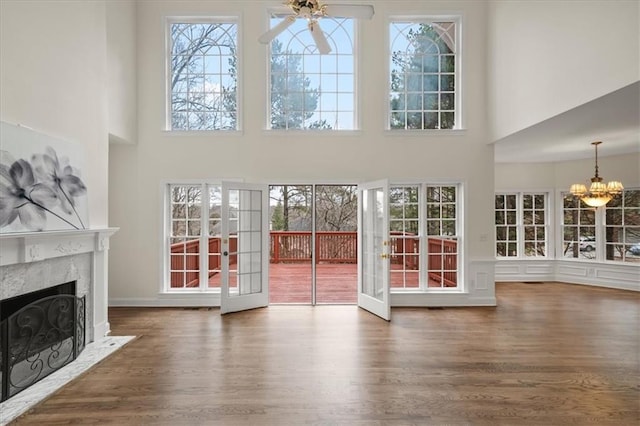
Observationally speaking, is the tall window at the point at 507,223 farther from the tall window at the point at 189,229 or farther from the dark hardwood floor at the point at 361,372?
the tall window at the point at 189,229

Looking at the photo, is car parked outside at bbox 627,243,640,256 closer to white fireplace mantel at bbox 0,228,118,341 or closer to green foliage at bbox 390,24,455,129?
green foliage at bbox 390,24,455,129

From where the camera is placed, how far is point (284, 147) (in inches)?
207

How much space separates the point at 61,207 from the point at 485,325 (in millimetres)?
4912

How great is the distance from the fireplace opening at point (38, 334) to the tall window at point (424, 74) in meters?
4.72

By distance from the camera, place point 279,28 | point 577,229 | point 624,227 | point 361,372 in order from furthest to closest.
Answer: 1. point 577,229
2. point 624,227
3. point 279,28
4. point 361,372

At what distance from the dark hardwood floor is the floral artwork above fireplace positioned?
4.66 ft

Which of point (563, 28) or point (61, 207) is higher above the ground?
point (563, 28)

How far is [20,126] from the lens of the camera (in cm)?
282

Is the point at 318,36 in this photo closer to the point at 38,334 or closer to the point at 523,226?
the point at 38,334

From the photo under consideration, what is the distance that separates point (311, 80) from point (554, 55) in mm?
3211

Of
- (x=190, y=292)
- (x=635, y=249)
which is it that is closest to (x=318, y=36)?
(x=190, y=292)

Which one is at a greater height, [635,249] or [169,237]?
[169,237]

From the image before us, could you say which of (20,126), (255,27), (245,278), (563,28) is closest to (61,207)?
(20,126)

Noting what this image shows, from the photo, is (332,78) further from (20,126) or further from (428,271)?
(20,126)
